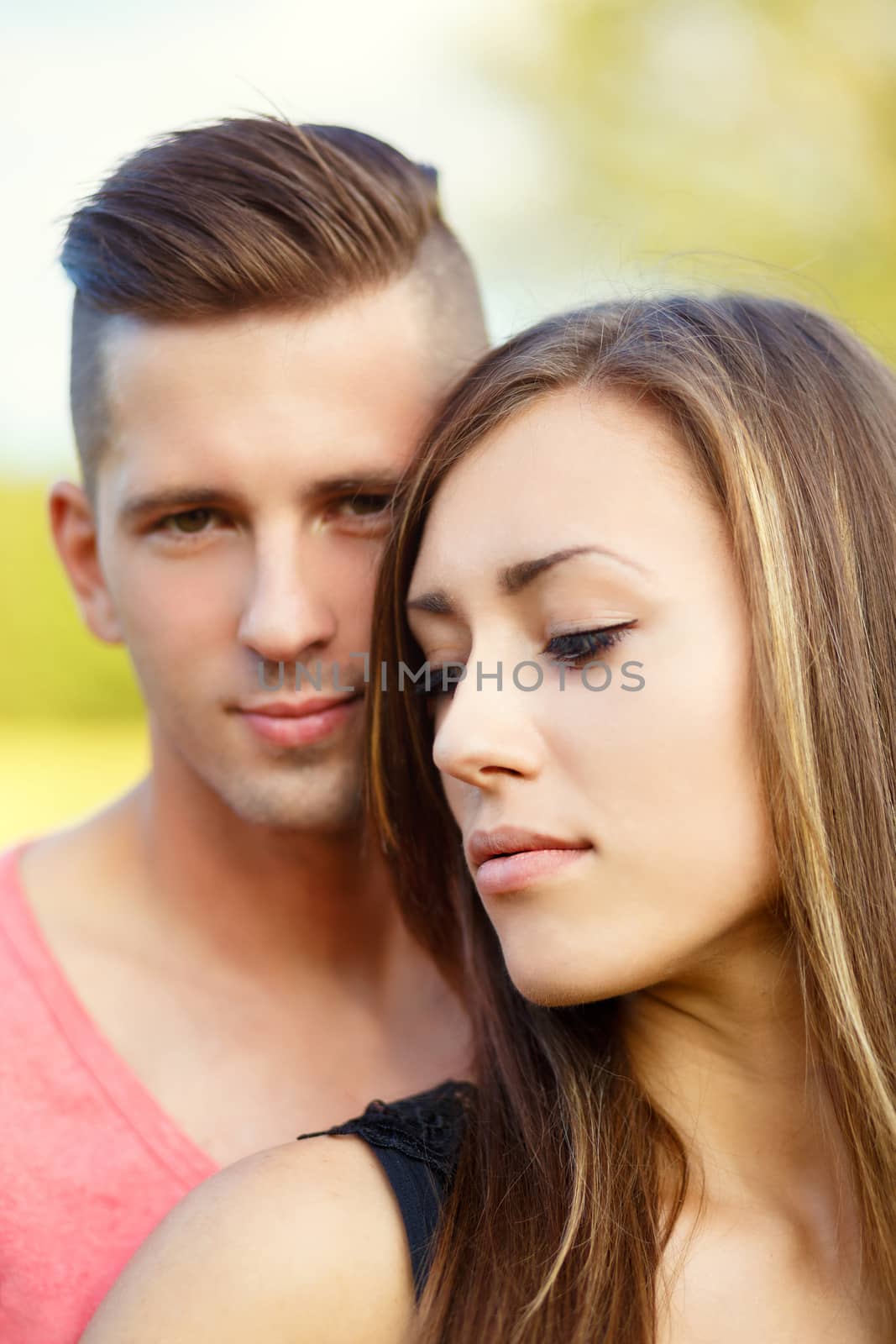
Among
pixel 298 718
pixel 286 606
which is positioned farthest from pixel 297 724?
pixel 286 606

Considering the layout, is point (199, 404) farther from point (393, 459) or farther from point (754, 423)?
point (754, 423)

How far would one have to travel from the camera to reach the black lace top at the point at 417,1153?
1.87m

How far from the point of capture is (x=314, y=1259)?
1781mm

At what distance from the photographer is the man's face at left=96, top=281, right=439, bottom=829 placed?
249 cm

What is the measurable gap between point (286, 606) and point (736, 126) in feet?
45.5

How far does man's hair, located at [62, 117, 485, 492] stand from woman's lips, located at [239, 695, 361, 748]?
0.66m

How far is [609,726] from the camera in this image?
5.88ft

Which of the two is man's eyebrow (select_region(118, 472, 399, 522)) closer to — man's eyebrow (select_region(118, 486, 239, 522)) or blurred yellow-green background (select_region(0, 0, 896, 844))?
man's eyebrow (select_region(118, 486, 239, 522))

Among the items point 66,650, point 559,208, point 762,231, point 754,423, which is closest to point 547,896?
point 754,423

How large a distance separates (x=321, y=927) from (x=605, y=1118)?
1.01m

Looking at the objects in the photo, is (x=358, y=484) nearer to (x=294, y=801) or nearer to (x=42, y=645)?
(x=294, y=801)

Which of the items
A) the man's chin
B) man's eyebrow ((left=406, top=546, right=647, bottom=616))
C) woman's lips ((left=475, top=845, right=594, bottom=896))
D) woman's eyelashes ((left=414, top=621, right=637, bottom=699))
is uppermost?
man's eyebrow ((left=406, top=546, right=647, bottom=616))

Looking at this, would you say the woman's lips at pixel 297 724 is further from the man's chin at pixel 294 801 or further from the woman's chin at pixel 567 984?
the woman's chin at pixel 567 984

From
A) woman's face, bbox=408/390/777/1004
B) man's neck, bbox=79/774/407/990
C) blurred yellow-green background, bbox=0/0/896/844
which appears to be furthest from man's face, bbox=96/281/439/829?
blurred yellow-green background, bbox=0/0/896/844
